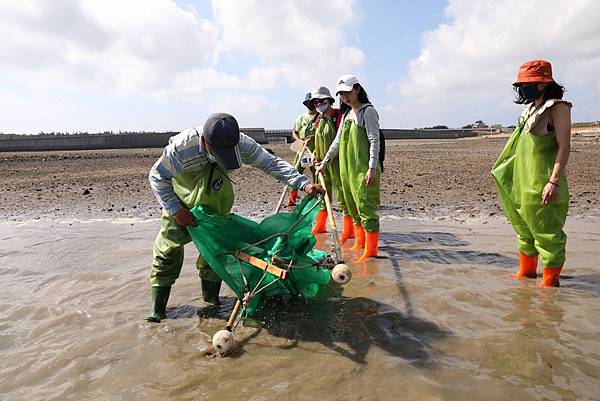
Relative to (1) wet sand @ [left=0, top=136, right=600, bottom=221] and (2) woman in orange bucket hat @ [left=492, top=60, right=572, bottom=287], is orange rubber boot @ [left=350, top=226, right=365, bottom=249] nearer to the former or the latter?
(2) woman in orange bucket hat @ [left=492, top=60, right=572, bottom=287]

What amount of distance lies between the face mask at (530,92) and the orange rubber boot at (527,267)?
1431mm

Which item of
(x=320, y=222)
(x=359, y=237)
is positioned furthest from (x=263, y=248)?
(x=320, y=222)

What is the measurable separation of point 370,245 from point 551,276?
1905 mm

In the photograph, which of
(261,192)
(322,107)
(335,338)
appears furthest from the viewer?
(261,192)

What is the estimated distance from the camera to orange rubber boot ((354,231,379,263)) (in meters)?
5.35

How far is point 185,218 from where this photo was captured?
138 inches

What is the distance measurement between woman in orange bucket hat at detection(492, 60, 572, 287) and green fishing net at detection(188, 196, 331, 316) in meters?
1.82

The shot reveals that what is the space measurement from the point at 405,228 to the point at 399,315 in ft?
11.5

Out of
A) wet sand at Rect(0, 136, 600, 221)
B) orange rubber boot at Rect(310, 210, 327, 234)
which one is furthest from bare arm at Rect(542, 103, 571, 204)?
wet sand at Rect(0, 136, 600, 221)

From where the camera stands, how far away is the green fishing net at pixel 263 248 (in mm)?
3564

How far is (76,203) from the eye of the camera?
32.9 feet

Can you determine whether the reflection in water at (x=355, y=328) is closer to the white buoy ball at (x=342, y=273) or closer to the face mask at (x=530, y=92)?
the white buoy ball at (x=342, y=273)

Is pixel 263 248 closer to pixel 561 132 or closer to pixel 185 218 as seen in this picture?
pixel 185 218

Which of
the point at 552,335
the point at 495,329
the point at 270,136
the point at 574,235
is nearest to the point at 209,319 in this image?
the point at 495,329
